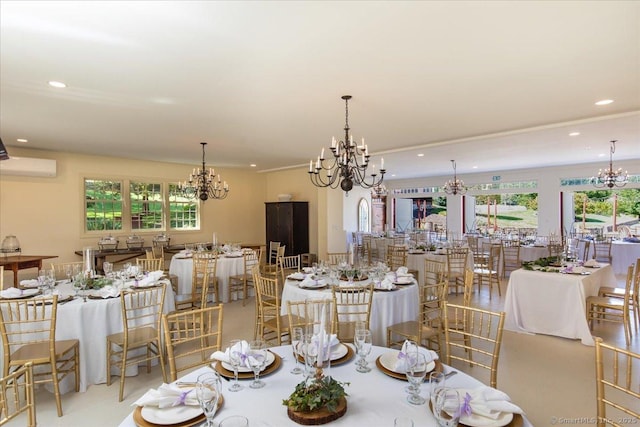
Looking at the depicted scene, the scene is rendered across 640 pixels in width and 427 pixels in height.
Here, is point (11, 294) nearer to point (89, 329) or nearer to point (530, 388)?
point (89, 329)

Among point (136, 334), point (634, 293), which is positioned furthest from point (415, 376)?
point (634, 293)

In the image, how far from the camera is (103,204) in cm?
834

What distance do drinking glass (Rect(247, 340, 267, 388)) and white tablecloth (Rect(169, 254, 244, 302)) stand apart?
4.71 metres

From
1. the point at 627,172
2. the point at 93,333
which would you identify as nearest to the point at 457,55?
the point at 93,333

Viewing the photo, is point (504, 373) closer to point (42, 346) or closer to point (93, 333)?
point (93, 333)

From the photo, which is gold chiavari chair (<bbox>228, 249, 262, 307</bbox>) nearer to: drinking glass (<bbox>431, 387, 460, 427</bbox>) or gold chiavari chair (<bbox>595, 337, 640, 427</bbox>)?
gold chiavari chair (<bbox>595, 337, 640, 427</bbox>)

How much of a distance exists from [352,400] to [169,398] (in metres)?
0.83

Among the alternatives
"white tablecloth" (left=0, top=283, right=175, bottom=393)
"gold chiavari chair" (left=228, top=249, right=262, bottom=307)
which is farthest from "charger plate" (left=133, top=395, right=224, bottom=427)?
"gold chiavari chair" (left=228, top=249, right=262, bottom=307)

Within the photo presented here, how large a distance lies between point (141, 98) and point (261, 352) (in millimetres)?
3421

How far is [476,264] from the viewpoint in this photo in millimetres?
7820

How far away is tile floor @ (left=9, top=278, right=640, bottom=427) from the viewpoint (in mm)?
2869

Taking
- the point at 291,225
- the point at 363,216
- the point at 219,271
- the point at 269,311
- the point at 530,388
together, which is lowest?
the point at 530,388

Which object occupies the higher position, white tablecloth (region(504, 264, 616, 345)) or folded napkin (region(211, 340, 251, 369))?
folded napkin (region(211, 340, 251, 369))

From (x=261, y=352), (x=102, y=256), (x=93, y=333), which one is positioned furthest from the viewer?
(x=102, y=256)
